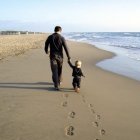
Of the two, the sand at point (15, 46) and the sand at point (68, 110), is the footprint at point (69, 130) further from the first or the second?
the sand at point (15, 46)

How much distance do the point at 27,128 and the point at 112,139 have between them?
1.43m

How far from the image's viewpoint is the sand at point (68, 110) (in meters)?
5.05

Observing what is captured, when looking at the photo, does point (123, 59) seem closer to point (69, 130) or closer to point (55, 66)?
point (55, 66)

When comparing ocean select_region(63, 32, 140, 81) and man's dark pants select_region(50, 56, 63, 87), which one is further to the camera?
ocean select_region(63, 32, 140, 81)

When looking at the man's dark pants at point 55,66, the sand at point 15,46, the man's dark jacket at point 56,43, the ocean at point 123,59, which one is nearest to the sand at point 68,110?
the man's dark pants at point 55,66

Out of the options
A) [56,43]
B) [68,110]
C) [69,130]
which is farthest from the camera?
[56,43]

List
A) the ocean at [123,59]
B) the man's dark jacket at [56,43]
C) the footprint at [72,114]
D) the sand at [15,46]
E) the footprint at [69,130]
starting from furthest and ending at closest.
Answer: the sand at [15,46]
the ocean at [123,59]
the man's dark jacket at [56,43]
the footprint at [72,114]
the footprint at [69,130]

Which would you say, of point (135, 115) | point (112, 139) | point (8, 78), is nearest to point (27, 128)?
point (112, 139)

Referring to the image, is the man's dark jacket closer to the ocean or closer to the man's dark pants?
the man's dark pants

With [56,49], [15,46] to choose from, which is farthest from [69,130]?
[15,46]

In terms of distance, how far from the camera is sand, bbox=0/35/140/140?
5.05 meters

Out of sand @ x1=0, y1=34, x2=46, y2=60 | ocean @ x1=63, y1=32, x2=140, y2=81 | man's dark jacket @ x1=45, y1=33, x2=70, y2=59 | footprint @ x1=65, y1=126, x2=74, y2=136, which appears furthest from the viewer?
sand @ x1=0, y1=34, x2=46, y2=60

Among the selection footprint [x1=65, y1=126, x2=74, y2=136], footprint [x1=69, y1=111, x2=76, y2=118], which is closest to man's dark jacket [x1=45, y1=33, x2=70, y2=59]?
footprint [x1=69, y1=111, x2=76, y2=118]

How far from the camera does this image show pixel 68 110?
6.34m
